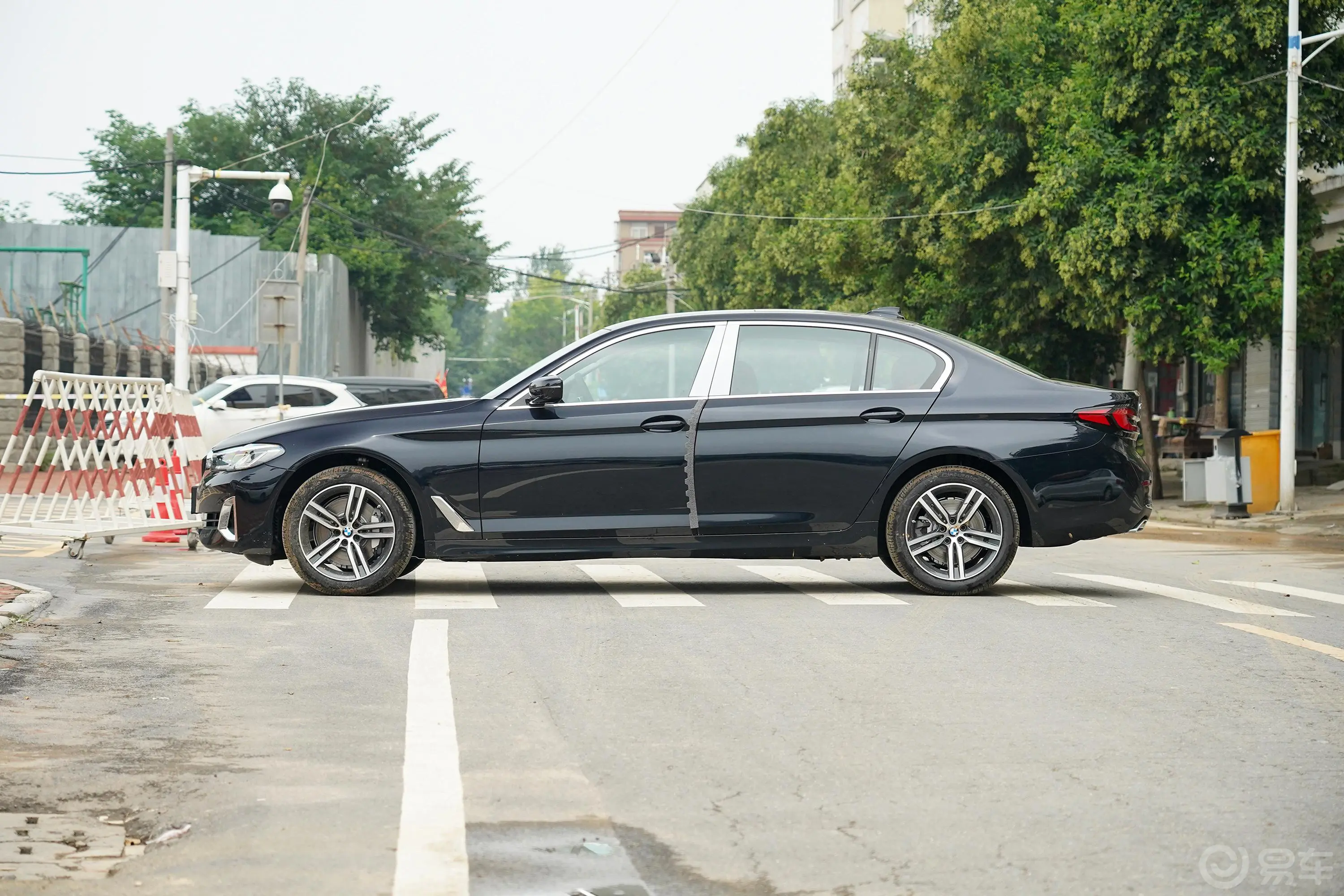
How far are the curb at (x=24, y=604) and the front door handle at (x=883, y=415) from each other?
4.85 m

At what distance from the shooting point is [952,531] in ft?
34.8

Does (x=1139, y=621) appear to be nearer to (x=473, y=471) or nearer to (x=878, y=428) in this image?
(x=878, y=428)

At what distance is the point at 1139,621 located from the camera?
9.58m

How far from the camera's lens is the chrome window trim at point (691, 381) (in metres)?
10.5

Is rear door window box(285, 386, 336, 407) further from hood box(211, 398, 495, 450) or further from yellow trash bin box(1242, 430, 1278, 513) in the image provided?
hood box(211, 398, 495, 450)

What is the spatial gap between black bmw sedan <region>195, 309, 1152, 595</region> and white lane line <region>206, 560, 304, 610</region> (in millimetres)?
274

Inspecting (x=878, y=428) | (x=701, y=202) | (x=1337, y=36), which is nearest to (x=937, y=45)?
(x=1337, y=36)

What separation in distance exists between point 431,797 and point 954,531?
5980mm

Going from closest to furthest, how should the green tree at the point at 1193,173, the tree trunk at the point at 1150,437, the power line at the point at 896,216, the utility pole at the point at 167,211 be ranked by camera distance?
the green tree at the point at 1193,173
the tree trunk at the point at 1150,437
the power line at the point at 896,216
the utility pole at the point at 167,211

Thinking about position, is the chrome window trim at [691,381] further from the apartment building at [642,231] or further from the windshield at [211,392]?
the apartment building at [642,231]

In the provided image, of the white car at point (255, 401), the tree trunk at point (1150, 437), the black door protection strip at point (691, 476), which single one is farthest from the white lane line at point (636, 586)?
the tree trunk at point (1150, 437)

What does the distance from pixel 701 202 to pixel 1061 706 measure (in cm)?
7017

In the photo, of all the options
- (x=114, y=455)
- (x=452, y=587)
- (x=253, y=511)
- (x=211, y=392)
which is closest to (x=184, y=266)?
(x=211, y=392)

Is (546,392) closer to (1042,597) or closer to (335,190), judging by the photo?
(1042,597)
